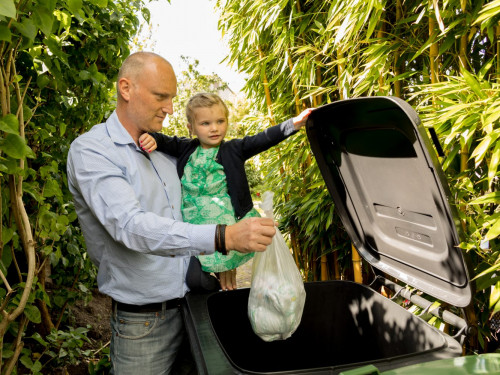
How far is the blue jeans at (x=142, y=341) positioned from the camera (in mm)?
1584

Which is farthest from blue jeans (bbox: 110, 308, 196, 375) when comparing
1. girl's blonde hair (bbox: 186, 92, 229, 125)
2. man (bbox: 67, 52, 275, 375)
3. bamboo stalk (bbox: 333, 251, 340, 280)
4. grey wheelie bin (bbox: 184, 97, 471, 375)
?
bamboo stalk (bbox: 333, 251, 340, 280)

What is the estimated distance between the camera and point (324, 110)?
59.1 inches

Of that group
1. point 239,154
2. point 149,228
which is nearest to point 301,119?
point 239,154

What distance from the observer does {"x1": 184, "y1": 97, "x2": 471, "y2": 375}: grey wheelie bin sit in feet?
3.83

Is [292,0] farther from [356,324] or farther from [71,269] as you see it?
[71,269]

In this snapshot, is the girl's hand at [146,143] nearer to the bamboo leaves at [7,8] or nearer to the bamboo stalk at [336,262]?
the bamboo leaves at [7,8]

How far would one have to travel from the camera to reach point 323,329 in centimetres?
178

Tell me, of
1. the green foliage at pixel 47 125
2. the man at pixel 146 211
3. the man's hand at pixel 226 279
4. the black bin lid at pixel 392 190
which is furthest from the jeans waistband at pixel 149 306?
the black bin lid at pixel 392 190

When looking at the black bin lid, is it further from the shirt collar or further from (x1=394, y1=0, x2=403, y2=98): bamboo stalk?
the shirt collar

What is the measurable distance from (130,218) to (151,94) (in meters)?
0.57

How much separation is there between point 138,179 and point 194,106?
0.54 m

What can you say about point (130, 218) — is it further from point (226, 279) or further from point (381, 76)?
point (381, 76)

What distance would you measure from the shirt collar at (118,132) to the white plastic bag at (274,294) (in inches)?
24.0

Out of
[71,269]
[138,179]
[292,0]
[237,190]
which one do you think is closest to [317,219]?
[237,190]
